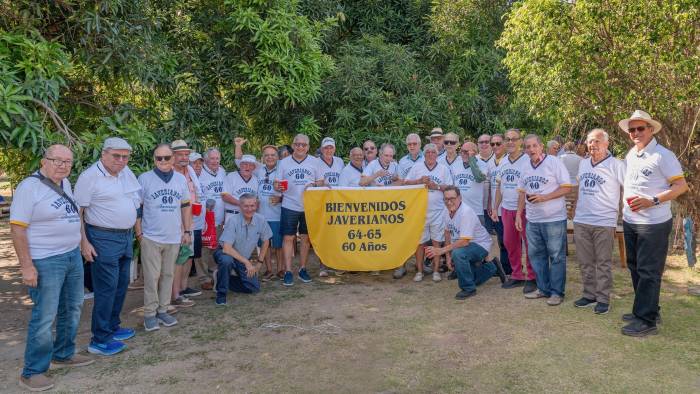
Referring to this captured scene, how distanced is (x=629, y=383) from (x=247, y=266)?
4.37m

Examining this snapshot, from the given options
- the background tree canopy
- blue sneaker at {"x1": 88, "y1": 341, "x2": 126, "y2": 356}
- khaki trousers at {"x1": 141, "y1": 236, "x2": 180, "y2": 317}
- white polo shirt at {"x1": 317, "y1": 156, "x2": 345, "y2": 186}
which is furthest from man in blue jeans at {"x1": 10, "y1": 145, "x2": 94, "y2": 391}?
white polo shirt at {"x1": 317, "y1": 156, "x2": 345, "y2": 186}

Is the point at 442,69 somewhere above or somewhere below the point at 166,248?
above

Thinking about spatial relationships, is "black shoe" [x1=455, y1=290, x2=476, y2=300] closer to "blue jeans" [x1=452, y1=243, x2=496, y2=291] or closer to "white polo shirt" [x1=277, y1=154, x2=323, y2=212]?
"blue jeans" [x1=452, y1=243, x2=496, y2=291]

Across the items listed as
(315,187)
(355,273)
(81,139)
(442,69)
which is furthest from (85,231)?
(442,69)

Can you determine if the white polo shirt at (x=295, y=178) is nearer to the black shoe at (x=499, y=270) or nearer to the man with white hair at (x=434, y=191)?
the man with white hair at (x=434, y=191)

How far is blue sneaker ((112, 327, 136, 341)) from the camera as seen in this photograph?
5688mm

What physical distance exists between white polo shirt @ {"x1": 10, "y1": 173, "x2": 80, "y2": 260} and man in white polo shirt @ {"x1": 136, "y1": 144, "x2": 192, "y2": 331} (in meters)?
1.17

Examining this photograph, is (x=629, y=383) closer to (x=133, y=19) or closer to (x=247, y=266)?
(x=247, y=266)

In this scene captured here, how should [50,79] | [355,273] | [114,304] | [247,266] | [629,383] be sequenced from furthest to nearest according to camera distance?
1. [355,273]
2. [247,266]
3. [50,79]
4. [114,304]
5. [629,383]

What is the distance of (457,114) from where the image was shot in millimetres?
12078

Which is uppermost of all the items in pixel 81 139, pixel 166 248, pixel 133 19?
pixel 133 19

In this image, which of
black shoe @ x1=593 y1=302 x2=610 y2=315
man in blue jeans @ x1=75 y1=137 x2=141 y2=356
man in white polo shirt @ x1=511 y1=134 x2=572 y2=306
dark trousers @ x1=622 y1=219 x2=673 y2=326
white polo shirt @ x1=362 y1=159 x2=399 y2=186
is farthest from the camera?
white polo shirt @ x1=362 y1=159 x2=399 y2=186

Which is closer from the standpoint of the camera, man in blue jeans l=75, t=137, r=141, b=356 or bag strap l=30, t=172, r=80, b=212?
bag strap l=30, t=172, r=80, b=212

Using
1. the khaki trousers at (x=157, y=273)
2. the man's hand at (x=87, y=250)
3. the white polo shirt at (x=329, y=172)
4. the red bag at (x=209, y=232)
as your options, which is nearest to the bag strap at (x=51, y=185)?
the man's hand at (x=87, y=250)
